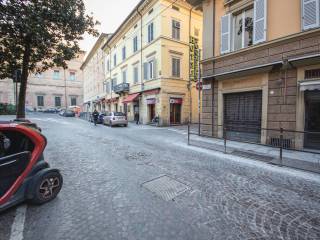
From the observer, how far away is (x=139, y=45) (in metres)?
21.7

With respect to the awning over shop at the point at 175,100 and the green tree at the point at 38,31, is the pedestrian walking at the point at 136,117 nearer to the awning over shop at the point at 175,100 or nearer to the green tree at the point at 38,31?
the awning over shop at the point at 175,100

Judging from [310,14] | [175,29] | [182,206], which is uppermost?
[175,29]

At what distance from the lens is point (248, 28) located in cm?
952

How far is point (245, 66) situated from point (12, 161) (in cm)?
966

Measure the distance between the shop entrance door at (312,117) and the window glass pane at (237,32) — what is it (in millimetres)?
4067

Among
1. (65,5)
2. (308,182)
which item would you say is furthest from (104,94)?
(308,182)

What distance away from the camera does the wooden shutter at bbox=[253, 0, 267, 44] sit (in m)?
8.48

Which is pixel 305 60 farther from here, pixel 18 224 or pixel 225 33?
pixel 18 224

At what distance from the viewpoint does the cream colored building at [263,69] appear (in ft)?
24.3

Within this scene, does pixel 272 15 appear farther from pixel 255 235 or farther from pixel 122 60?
pixel 122 60

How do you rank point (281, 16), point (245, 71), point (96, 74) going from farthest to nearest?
point (96, 74) < point (245, 71) < point (281, 16)

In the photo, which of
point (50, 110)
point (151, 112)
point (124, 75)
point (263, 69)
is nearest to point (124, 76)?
point (124, 75)

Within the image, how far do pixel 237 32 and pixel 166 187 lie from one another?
9.27 m

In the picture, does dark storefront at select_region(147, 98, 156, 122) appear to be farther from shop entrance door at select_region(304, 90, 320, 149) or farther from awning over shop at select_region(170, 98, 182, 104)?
shop entrance door at select_region(304, 90, 320, 149)
